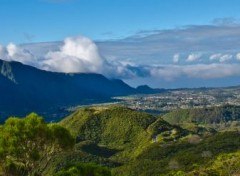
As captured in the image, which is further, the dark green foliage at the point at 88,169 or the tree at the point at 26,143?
the dark green foliage at the point at 88,169

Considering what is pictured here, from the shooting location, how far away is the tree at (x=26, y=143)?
4525 cm

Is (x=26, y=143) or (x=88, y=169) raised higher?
(x=26, y=143)

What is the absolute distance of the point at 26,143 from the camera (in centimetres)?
4603

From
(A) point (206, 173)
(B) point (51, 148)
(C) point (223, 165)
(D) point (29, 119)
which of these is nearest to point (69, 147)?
(B) point (51, 148)

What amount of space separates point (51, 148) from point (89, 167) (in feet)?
16.5

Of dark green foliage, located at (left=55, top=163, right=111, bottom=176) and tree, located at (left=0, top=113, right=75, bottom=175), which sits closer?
tree, located at (left=0, top=113, right=75, bottom=175)

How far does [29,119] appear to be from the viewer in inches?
1834

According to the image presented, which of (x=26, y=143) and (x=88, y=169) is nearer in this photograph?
(x=26, y=143)

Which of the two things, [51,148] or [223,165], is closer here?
[51,148]

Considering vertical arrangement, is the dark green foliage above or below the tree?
below

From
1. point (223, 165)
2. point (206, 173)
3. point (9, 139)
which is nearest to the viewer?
point (9, 139)

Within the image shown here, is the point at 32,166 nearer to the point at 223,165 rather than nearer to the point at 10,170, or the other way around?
the point at 10,170

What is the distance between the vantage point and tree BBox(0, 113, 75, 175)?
148 feet

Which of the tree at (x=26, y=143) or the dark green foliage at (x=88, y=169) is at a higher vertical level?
the tree at (x=26, y=143)
